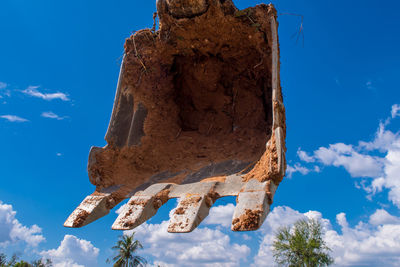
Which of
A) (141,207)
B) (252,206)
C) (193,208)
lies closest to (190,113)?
(141,207)

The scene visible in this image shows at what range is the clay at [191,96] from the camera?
338cm

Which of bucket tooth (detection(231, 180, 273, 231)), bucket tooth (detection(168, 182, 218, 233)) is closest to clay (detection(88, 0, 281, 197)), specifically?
bucket tooth (detection(168, 182, 218, 233))

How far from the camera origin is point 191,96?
423cm

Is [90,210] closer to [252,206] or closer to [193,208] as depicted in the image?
[193,208]

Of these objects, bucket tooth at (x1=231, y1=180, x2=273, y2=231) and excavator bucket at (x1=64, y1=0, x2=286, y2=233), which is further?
excavator bucket at (x1=64, y1=0, x2=286, y2=233)

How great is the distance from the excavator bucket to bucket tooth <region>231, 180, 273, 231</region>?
5.3 inches

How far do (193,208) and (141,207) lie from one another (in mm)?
513

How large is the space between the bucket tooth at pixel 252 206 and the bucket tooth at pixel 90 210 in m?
1.36

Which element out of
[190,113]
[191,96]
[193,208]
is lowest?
[193,208]

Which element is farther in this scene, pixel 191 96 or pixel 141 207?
pixel 191 96

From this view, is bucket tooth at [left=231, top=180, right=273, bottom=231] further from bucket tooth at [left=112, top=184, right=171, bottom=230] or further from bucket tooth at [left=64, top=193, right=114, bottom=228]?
bucket tooth at [left=64, top=193, right=114, bottom=228]

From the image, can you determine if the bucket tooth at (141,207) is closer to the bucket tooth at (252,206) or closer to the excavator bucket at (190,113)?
the excavator bucket at (190,113)

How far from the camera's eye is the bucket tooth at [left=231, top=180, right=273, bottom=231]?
2102 millimetres

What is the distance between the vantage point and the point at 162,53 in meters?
3.83
